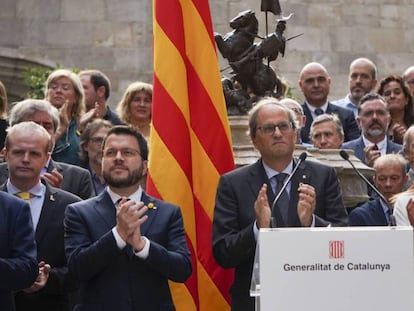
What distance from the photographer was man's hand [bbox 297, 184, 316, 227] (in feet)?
22.1

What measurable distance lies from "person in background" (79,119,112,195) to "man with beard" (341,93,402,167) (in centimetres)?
217

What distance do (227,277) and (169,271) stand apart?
142 cm

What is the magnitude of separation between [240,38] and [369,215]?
5.71ft

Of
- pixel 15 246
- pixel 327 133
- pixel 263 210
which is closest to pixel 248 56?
pixel 327 133

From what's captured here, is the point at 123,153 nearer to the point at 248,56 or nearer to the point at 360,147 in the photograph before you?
the point at 248,56

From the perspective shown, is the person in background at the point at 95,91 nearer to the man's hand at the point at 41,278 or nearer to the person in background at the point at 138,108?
the person in background at the point at 138,108

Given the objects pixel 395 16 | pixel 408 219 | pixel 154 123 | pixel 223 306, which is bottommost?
pixel 223 306

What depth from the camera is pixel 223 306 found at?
8125mm

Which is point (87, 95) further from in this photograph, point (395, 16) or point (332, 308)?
point (395, 16)

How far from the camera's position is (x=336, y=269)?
5648 mm

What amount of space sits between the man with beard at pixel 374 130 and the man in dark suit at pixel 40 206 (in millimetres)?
3302

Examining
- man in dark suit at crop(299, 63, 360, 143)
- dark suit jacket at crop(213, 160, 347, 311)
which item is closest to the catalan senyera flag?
dark suit jacket at crop(213, 160, 347, 311)

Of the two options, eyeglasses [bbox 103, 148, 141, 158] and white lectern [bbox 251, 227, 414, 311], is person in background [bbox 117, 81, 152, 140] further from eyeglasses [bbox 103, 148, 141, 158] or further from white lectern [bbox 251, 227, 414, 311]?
white lectern [bbox 251, 227, 414, 311]

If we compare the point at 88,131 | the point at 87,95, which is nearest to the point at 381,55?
the point at 87,95
